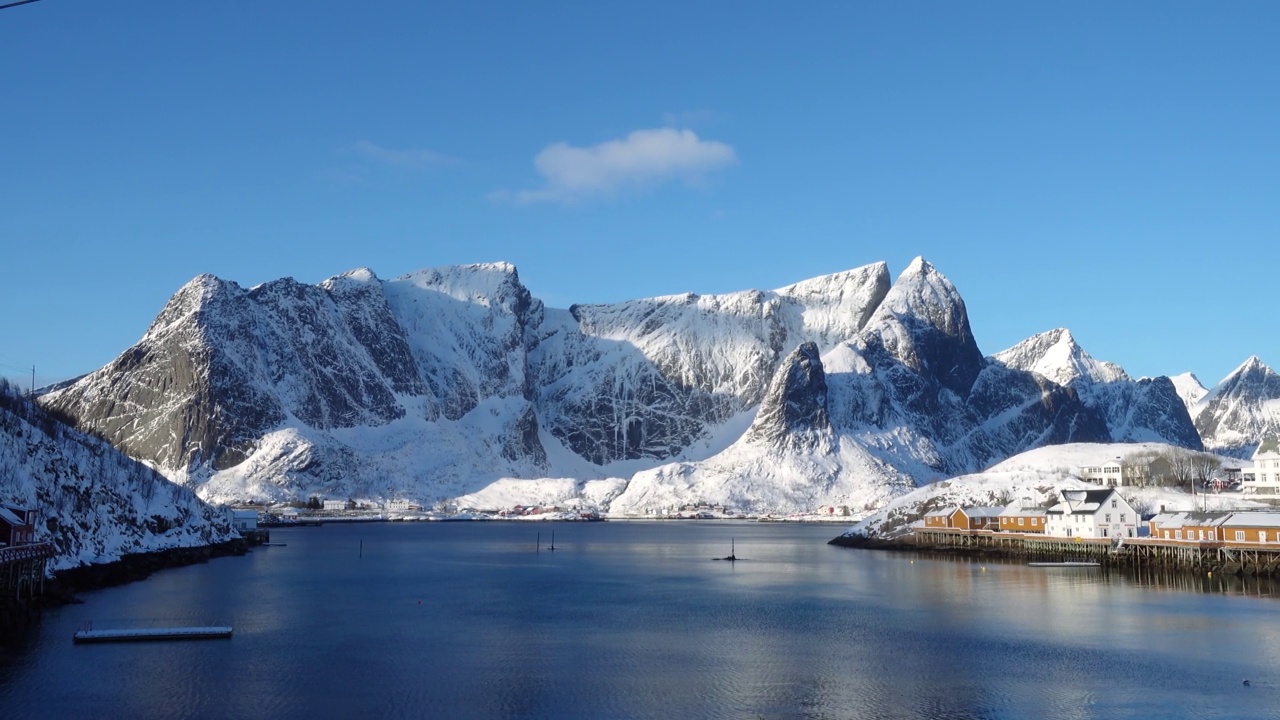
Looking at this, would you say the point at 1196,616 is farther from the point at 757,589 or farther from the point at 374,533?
the point at 374,533

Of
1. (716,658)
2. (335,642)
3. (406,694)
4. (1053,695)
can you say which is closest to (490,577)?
(335,642)

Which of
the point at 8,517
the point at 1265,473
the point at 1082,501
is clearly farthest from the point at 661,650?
the point at 1265,473

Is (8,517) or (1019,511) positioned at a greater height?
(8,517)

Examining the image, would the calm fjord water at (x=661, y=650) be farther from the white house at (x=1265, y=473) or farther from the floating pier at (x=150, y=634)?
the white house at (x=1265, y=473)

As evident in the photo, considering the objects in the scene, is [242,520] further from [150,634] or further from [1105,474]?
[1105,474]

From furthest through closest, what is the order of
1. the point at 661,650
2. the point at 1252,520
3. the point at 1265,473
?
the point at 1265,473 < the point at 1252,520 < the point at 661,650

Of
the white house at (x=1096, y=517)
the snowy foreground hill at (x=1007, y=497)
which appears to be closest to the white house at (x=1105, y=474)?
the snowy foreground hill at (x=1007, y=497)
